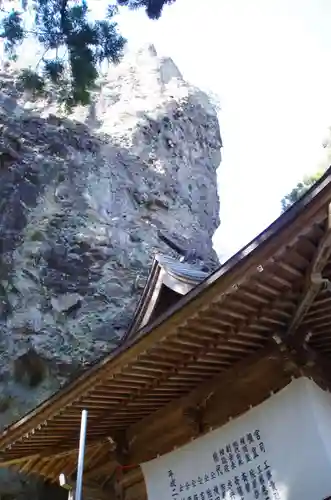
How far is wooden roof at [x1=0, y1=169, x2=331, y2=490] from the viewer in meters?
3.73

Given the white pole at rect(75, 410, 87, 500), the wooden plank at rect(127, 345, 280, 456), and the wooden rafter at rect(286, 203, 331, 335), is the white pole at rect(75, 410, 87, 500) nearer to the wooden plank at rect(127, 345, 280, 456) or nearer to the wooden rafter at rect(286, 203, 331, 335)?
the wooden plank at rect(127, 345, 280, 456)

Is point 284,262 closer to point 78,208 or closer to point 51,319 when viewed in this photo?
point 51,319

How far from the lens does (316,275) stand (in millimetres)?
3887

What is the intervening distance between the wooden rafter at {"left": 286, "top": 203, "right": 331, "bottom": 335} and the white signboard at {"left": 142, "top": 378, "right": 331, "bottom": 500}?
0.86m


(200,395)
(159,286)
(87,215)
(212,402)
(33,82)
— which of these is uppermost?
(87,215)

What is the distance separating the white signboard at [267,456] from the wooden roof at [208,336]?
48 cm

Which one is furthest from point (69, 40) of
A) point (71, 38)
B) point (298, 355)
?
point (298, 355)

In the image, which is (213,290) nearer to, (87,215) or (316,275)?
(316,275)

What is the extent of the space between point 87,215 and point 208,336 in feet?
31.8

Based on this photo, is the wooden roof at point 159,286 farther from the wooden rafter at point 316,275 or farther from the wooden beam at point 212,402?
the wooden rafter at point 316,275

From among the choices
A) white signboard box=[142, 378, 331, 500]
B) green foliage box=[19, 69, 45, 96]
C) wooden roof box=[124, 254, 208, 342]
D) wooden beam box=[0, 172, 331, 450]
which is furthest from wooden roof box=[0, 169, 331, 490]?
green foliage box=[19, 69, 45, 96]

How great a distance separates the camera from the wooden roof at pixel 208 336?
3727 millimetres

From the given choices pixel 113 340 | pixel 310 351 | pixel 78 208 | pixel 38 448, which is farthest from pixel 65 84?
pixel 310 351

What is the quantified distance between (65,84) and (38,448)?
668 cm
